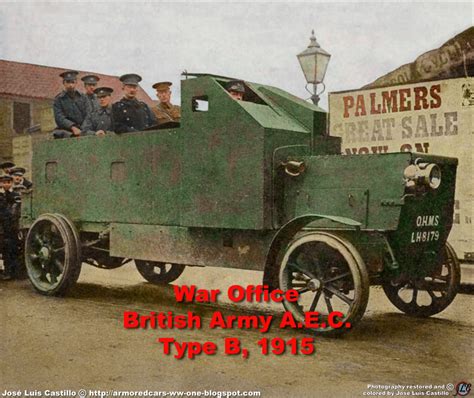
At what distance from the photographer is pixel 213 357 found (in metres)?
4.27

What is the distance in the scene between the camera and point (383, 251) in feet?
15.3

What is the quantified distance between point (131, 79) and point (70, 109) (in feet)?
2.49

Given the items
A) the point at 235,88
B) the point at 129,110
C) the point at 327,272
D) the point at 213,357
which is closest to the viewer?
the point at 213,357

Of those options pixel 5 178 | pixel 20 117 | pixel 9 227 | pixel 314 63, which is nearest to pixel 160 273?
pixel 9 227

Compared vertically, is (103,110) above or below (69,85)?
below

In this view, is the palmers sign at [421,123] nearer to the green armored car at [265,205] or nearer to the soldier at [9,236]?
the green armored car at [265,205]

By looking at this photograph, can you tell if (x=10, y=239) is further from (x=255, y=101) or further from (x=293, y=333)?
(x=293, y=333)

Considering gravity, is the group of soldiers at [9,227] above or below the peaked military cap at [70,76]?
below

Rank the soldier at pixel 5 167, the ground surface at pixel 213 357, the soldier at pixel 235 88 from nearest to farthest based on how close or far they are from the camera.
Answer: the ground surface at pixel 213 357 < the soldier at pixel 235 88 < the soldier at pixel 5 167

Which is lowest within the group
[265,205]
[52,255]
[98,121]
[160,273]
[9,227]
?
[160,273]

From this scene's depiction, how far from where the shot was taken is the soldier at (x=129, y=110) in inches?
266

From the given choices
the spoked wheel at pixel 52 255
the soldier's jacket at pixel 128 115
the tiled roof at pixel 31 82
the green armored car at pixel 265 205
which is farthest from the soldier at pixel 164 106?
the tiled roof at pixel 31 82

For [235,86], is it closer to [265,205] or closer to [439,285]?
[265,205]

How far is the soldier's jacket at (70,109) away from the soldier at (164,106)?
0.78m
